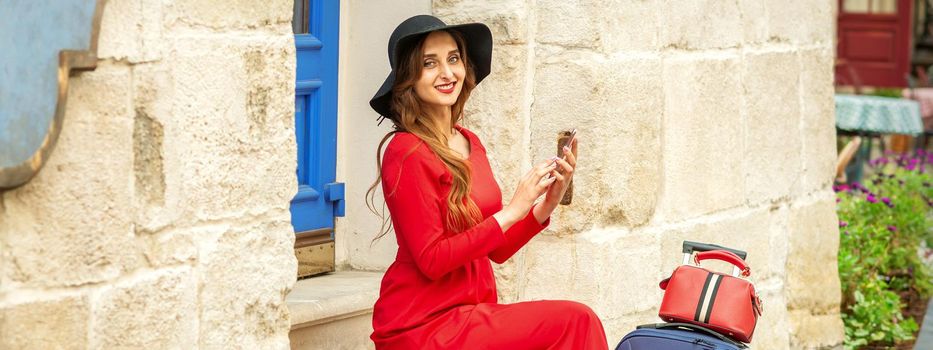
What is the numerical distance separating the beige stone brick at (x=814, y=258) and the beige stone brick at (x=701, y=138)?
2.12 feet

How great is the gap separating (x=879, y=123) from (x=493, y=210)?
8.54 meters

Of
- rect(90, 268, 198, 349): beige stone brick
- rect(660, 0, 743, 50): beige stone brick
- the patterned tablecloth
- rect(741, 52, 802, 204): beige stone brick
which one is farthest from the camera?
the patterned tablecloth

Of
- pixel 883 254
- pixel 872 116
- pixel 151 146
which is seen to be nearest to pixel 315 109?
pixel 151 146

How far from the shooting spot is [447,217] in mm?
3678

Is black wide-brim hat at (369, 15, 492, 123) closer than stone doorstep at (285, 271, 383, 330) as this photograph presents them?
Yes

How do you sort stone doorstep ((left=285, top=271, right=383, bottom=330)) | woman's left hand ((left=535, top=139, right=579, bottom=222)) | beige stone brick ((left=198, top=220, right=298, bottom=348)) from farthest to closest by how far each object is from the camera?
1. stone doorstep ((left=285, top=271, right=383, bottom=330))
2. woman's left hand ((left=535, top=139, right=579, bottom=222))
3. beige stone brick ((left=198, top=220, right=298, bottom=348))

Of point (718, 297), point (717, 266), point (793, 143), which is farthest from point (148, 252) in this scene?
point (793, 143)

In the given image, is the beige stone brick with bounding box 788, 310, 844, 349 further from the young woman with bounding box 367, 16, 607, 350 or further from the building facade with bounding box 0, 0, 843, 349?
the young woman with bounding box 367, 16, 607, 350

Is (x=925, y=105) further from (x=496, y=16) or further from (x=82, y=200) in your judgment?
(x=82, y=200)

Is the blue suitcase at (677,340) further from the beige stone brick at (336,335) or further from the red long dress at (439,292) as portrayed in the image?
the beige stone brick at (336,335)

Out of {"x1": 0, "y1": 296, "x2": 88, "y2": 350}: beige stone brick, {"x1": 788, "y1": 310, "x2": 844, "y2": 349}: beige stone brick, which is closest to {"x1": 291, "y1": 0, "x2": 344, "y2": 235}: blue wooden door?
{"x1": 0, "y1": 296, "x2": 88, "y2": 350}: beige stone brick

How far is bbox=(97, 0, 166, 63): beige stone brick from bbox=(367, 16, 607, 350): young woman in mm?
784

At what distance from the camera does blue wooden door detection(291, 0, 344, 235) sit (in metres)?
4.61

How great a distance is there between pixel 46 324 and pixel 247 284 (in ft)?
1.93
